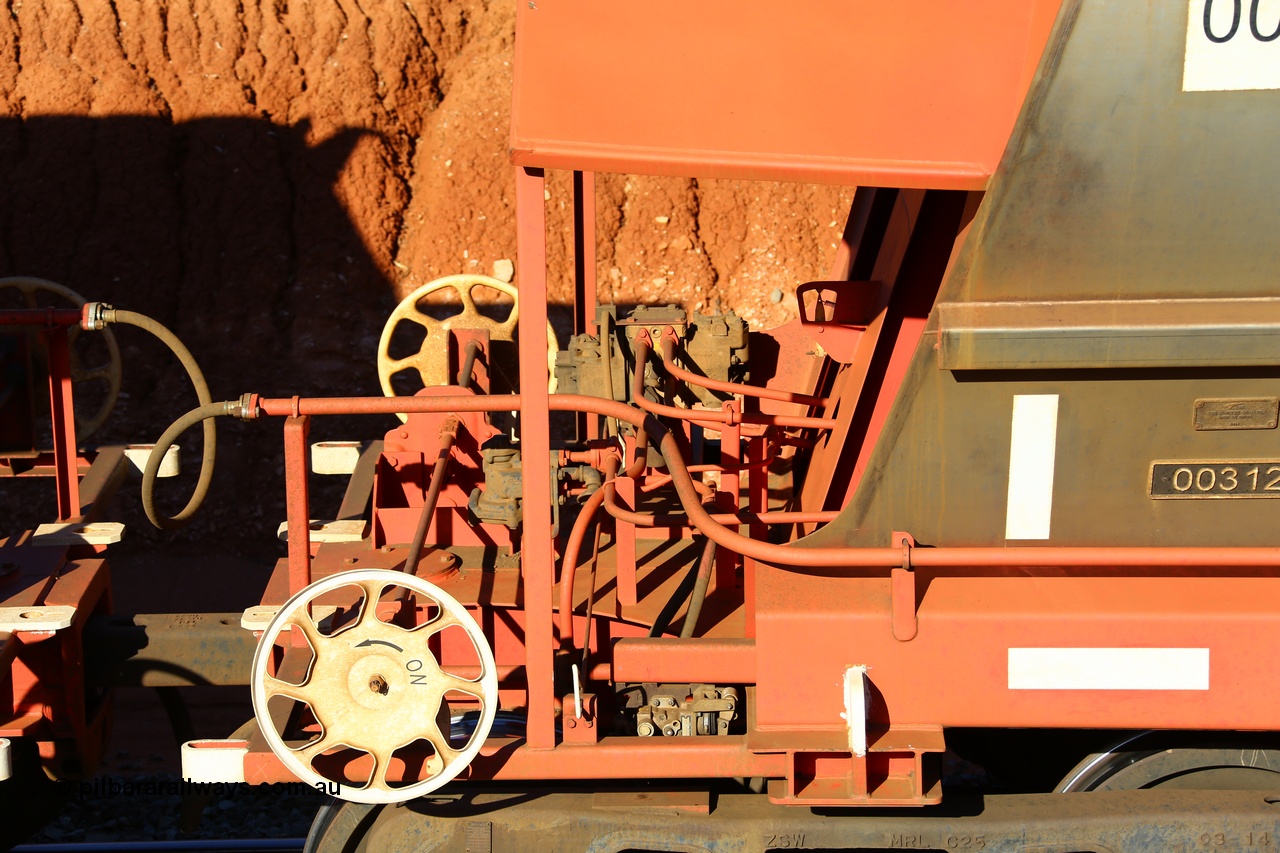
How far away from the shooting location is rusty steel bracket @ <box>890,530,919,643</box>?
2.67 meters

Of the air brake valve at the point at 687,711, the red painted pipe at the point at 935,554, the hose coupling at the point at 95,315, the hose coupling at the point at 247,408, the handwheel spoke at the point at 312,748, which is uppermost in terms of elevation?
the hose coupling at the point at 95,315

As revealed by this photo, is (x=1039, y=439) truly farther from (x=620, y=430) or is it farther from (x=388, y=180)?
(x=388, y=180)

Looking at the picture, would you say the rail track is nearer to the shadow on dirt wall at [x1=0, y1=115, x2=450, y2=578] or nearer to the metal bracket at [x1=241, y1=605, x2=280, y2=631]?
the metal bracket at [x1=241, y1=605, x2=280, y2=631]

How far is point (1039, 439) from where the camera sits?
2.59 meters

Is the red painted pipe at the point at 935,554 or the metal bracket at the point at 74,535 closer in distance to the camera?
the red painted pipe at the point at 935,554

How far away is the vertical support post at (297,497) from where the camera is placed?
292 cm

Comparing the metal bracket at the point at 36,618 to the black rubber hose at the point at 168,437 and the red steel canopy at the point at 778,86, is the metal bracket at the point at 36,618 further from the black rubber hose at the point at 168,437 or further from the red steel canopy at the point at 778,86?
the red steel canopy at the point at 778,86

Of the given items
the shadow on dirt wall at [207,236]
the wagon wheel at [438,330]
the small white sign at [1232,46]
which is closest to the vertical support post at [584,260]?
the wagon wheel at [438,330]

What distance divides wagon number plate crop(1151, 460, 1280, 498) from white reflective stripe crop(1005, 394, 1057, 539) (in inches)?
10.3

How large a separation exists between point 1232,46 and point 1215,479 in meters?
1.03

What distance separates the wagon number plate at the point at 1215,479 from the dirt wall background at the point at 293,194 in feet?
22.5

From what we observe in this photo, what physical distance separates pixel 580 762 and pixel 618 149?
161cm

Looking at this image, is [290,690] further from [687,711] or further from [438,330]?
[438,330]

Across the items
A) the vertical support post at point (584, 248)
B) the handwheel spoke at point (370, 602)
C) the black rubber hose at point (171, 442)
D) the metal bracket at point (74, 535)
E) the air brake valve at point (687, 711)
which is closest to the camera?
the handwheel spoke at point (370, 602)
